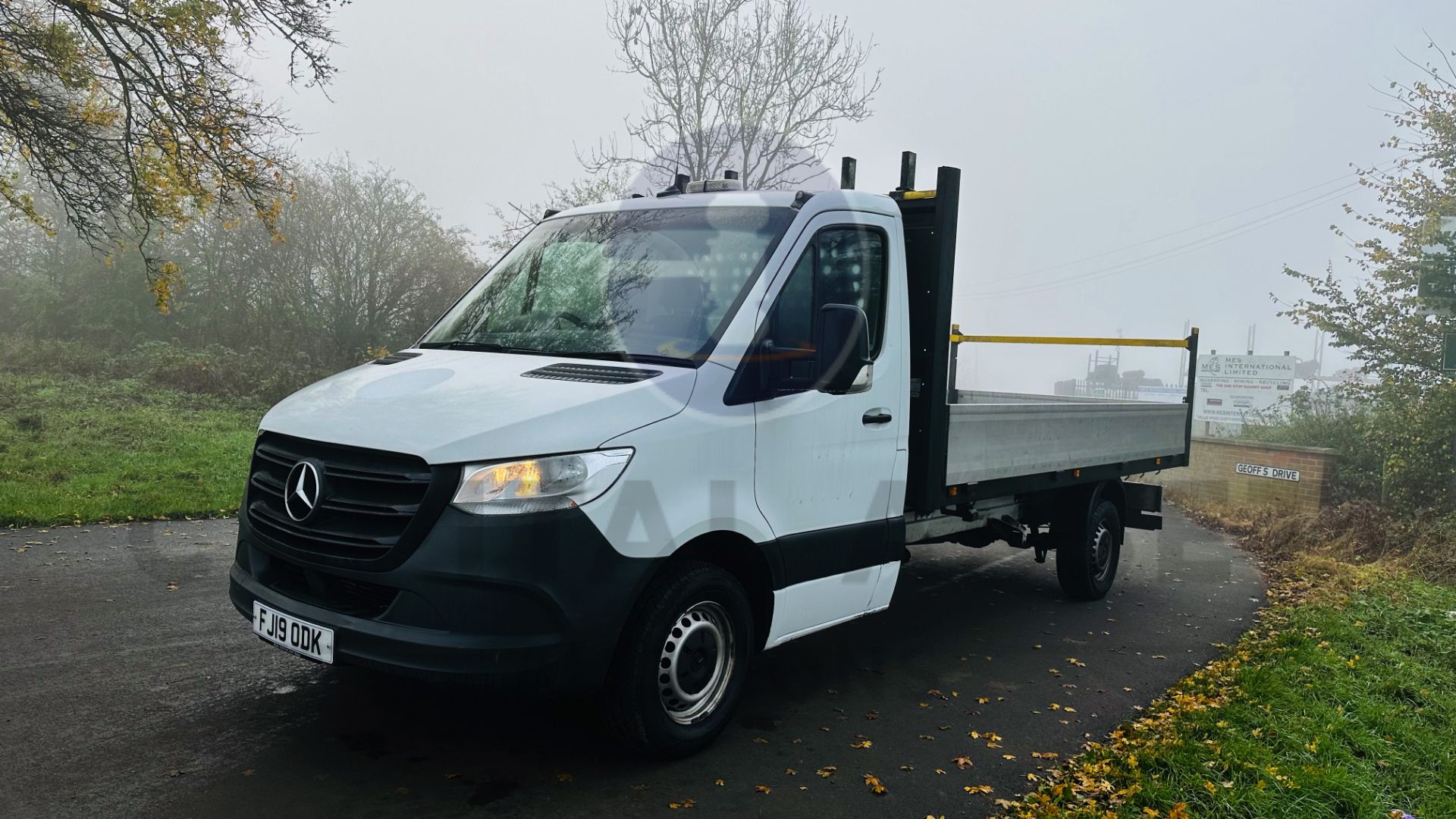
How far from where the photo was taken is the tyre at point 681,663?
3797mm

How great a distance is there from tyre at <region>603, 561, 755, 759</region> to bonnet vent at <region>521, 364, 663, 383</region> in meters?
0.77

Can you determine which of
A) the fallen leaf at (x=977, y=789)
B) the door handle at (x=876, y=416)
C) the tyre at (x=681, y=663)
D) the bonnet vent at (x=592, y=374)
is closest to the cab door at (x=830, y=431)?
the door handle at (x=876, y=416)

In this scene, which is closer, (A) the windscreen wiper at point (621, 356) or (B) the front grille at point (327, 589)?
(B) the front grille at point (327, 589)

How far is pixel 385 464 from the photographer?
356cm

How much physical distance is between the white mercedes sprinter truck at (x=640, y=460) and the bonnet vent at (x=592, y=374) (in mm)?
18

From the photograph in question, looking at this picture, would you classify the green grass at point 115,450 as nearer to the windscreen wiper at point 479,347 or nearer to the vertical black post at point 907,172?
the windscreen wiper at point 479,347

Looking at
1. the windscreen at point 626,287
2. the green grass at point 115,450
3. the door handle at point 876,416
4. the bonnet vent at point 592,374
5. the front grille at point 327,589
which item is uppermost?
the windscreen at point 626,287

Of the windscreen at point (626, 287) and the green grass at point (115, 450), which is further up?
the windscreen at point (626, 287)

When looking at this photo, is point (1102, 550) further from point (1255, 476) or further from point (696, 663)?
point (1255, 476)

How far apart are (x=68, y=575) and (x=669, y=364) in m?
5.25

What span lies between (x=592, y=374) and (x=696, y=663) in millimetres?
1282

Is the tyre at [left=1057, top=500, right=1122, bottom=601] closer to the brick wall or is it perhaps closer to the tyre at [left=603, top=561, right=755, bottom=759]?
the tyre at [left=603, top=561, right=755, bottom=759]

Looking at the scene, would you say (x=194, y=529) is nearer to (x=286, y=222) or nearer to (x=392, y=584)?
(x=392, y=584)

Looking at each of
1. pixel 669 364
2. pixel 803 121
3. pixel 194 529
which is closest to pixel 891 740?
pixel 669 364
